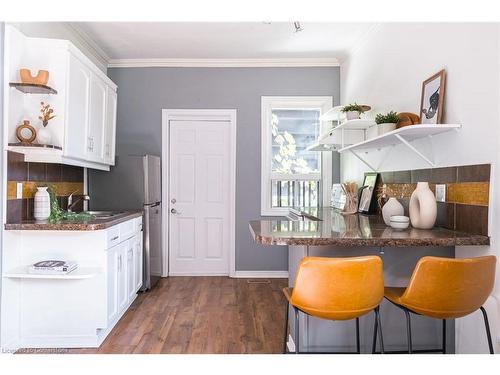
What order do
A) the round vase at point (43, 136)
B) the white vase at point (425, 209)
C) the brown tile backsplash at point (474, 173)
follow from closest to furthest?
1. the brown tile backsplash at point (474, 173)
2. the white vase at point (425, 209)
3. the round vase at point (43, 136)

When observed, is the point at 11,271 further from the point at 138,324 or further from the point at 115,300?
the point at 138,324

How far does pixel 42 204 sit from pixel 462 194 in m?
2.89

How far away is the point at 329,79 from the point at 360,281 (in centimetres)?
349

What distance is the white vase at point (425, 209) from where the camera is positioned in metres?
2.03

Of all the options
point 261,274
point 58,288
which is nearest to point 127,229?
point 58,288

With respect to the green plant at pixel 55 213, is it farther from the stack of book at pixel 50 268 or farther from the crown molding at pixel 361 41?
the crown molding at pixel 361 41

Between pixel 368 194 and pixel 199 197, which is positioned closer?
pixel 368 194

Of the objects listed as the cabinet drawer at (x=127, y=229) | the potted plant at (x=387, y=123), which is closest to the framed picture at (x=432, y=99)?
the potted plant at (x=387, y=123)

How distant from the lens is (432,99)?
7.29 ft

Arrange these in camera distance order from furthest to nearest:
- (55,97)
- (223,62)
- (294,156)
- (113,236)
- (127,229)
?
1. (294,156)
2. (223,62)
3. (127,229)
4. (113,236)
5. (55,97)

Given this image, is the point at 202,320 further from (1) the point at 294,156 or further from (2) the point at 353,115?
(1) the point at 294,156

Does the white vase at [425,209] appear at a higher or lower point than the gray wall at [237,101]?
lower

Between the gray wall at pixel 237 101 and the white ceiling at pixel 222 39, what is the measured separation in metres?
0.22
